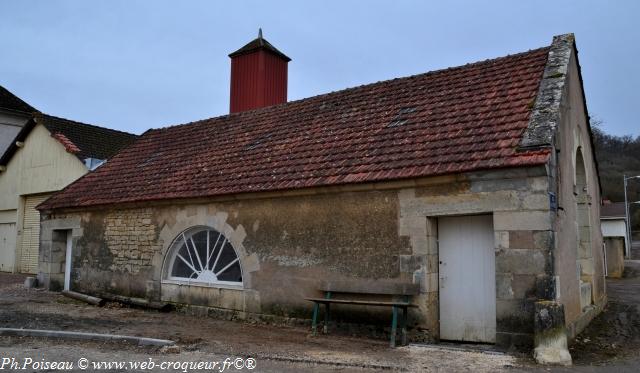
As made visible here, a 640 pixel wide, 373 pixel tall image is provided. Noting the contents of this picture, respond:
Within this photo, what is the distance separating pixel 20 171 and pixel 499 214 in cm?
1895

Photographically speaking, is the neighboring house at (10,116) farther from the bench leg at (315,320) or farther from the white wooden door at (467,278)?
the white wooden door at (467,278)

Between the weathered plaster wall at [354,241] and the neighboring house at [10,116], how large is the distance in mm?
15274

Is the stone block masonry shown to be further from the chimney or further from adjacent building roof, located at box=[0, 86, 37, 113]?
adjacent building roof, located at box=[0, 86, 37, 113]

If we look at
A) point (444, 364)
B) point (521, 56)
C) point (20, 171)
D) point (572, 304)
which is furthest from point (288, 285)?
point (20, 171)

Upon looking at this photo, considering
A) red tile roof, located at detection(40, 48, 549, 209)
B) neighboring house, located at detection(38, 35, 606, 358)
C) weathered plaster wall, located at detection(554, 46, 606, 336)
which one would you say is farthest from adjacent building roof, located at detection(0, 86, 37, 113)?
weathered plaster wall, located at detection(554, 46, 606, 336)

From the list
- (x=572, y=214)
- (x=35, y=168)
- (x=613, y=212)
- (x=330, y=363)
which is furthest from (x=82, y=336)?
(x=613, y=212)

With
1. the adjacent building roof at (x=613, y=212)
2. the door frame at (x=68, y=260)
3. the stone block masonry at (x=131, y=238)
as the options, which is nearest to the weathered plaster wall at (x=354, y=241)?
the stone block masonry at (x=131, y=238)

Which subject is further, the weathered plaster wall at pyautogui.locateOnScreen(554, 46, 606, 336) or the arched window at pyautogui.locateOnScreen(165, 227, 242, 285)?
the arched window at pyautogui.locateOnScreen(165, 227, 242, 285)

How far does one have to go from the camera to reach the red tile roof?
827 cm

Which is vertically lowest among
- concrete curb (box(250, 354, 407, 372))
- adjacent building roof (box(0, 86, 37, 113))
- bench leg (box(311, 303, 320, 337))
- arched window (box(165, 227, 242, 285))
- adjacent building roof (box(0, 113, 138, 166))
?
concrete curb (box(250, 354, 407, 372))

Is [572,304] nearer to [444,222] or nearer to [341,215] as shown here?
[444,222]

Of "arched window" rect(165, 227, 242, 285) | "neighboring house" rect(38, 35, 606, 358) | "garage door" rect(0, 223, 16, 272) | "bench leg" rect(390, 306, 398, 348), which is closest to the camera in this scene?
"neighboring house" rect(38, 35, 606, 358)

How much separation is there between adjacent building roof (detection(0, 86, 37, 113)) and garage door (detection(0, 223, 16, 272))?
19.1 feet

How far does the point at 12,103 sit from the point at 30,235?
7705 mm
